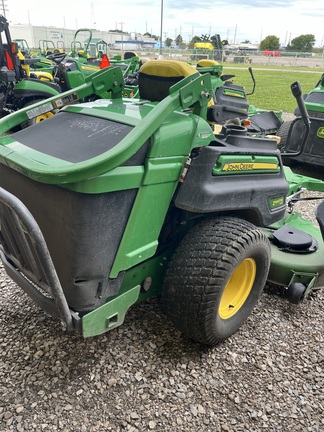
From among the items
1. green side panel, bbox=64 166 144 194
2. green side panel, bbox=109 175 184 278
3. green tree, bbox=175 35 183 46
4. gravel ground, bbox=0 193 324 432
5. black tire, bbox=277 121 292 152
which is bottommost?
green tree, bbox=175 35 183 46

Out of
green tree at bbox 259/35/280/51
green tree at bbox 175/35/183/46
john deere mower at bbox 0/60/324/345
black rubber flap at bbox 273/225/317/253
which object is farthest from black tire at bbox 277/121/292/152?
green tree at bbox 175/35/183/46

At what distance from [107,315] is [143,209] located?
51 centimetres

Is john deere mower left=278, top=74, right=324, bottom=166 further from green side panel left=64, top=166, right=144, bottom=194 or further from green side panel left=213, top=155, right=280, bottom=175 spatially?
green side panel left=64, top=166, right=144, bottom=194

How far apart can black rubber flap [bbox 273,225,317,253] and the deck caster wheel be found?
0.27 metres

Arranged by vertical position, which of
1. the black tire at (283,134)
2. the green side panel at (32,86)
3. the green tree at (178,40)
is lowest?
the green tree at (178,40)

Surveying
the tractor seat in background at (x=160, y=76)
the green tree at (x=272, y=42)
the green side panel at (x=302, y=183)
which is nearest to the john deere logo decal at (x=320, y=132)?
the green side panel at (x=302, y=183)

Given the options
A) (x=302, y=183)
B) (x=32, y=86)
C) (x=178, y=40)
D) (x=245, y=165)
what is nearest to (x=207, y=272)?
(x=245, y=165)

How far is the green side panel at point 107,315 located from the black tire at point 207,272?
24 centimetres

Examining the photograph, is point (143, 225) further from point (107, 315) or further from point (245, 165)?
point (245, 165)

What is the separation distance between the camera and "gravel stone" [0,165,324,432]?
5.91 feet

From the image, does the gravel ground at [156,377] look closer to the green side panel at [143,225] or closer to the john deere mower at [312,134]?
the green side panel at [143,225]

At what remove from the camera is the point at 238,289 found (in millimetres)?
2363

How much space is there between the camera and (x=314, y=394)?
1.99 m

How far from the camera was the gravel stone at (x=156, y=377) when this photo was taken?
1802mm
